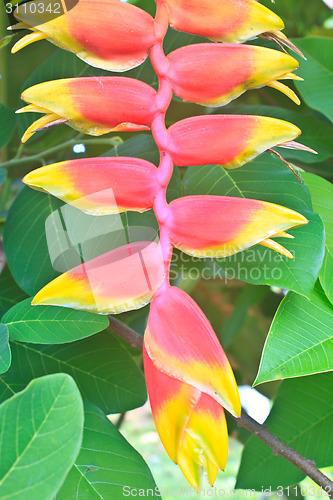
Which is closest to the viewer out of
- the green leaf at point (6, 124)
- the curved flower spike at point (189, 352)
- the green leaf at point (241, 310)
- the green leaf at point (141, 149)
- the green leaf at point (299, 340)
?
the curved flower spike at point (189, 352)

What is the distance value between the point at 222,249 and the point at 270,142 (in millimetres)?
72

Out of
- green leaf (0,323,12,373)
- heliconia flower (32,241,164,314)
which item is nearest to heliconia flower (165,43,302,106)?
heliconia flower (32,241,164,314)

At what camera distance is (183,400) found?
272 mm

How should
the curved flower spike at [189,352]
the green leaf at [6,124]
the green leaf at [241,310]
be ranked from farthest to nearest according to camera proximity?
the green leaf at [241,310]
the green leaf at [6,124]
the curved flower spike at [189,352]

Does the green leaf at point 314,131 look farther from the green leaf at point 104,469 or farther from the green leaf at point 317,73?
the green leaf at point 104,469

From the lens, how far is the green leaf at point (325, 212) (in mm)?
417

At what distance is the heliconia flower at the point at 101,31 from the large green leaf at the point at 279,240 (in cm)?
16

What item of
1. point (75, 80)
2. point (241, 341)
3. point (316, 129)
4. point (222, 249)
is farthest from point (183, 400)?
point (241, 341)

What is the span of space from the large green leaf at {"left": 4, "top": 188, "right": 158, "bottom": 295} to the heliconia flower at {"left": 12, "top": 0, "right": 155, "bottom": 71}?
133 mm

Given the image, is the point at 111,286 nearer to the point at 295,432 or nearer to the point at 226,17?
the point at 226,17

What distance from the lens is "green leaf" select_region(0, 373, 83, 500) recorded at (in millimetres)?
275

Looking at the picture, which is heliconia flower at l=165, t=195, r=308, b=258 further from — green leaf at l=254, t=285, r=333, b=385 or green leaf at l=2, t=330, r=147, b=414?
green leaf at l=2, t=330, r=147, b=414

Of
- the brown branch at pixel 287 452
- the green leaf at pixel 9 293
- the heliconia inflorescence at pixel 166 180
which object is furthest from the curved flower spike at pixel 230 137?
the green leaf at pixel 9 293

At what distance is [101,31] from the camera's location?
Result: 32cm
